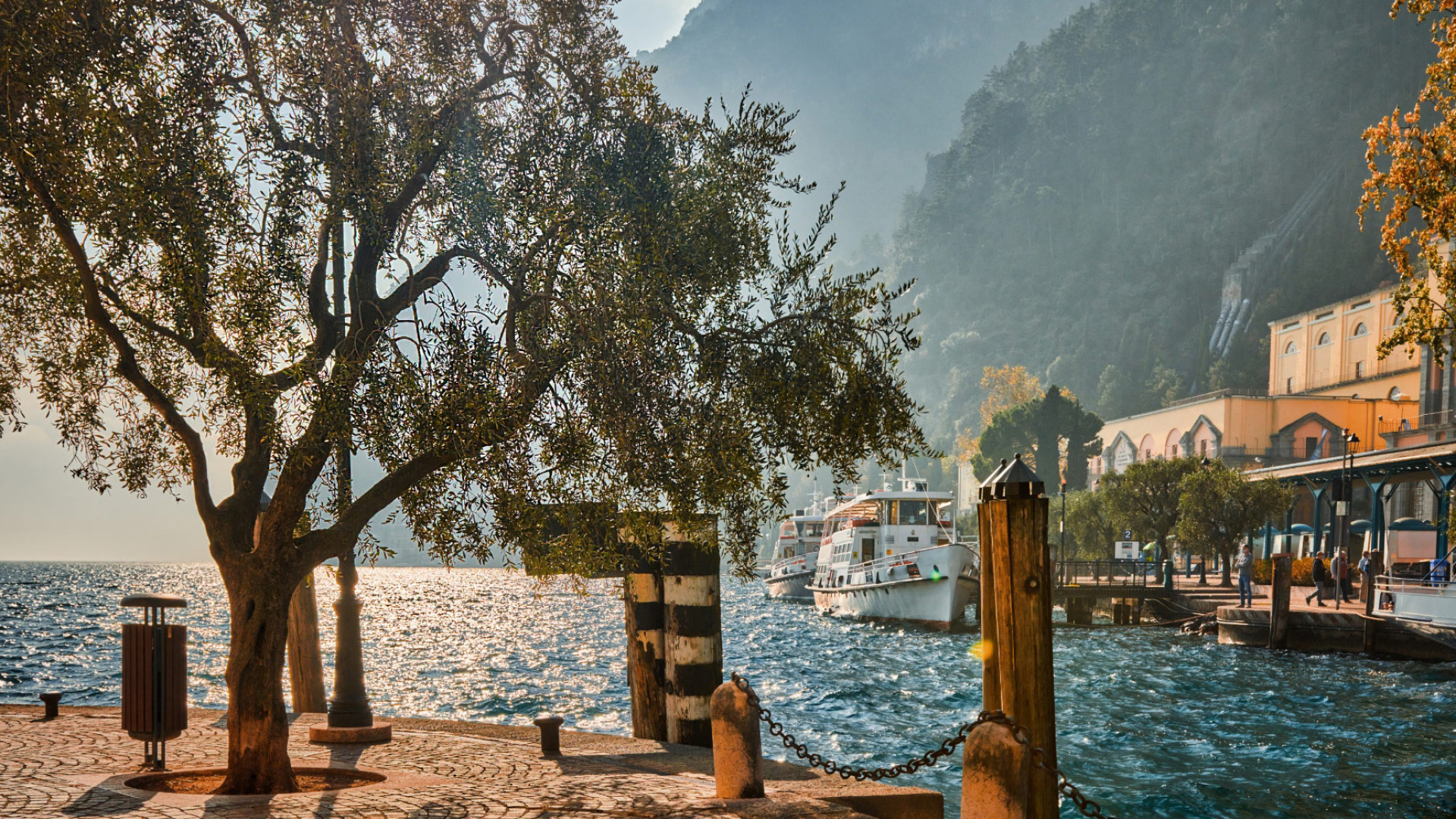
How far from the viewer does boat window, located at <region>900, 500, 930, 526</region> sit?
51000mm

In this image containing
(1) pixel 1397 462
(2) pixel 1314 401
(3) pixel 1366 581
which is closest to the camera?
(3) pixel 1366 581

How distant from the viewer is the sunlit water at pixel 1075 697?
14992 millimetres

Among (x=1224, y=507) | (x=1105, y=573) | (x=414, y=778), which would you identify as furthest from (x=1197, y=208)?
(x=414, y=778)

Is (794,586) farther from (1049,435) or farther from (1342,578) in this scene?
(1342,578)

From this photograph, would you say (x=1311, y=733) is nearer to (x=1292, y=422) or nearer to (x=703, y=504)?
(x=703, y=504)

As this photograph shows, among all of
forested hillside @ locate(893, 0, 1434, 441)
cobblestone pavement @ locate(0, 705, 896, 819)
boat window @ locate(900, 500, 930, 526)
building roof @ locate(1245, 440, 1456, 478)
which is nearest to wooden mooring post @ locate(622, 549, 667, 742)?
cobblestone pavement @ locate(0, 705, 896, 819)

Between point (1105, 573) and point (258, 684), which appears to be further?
point (1105, 573)

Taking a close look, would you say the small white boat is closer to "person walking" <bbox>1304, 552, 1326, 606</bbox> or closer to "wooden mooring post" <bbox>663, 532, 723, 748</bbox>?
"person walking" <bbox>1304, 552, 1326, 606</bbox>

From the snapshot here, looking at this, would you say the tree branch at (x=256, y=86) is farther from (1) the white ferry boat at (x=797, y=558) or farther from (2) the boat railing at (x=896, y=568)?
(1) the white ferry boat at (x=797, y=558)

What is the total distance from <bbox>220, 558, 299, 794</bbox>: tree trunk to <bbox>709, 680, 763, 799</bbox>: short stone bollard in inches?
129

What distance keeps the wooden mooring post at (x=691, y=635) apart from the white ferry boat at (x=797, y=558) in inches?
2353

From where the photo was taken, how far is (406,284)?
27.9ft

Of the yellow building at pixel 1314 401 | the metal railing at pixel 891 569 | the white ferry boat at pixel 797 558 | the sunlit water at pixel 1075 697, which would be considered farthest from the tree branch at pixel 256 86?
the yellow building at pixel 1314 401

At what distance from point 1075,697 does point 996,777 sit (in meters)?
20.1
